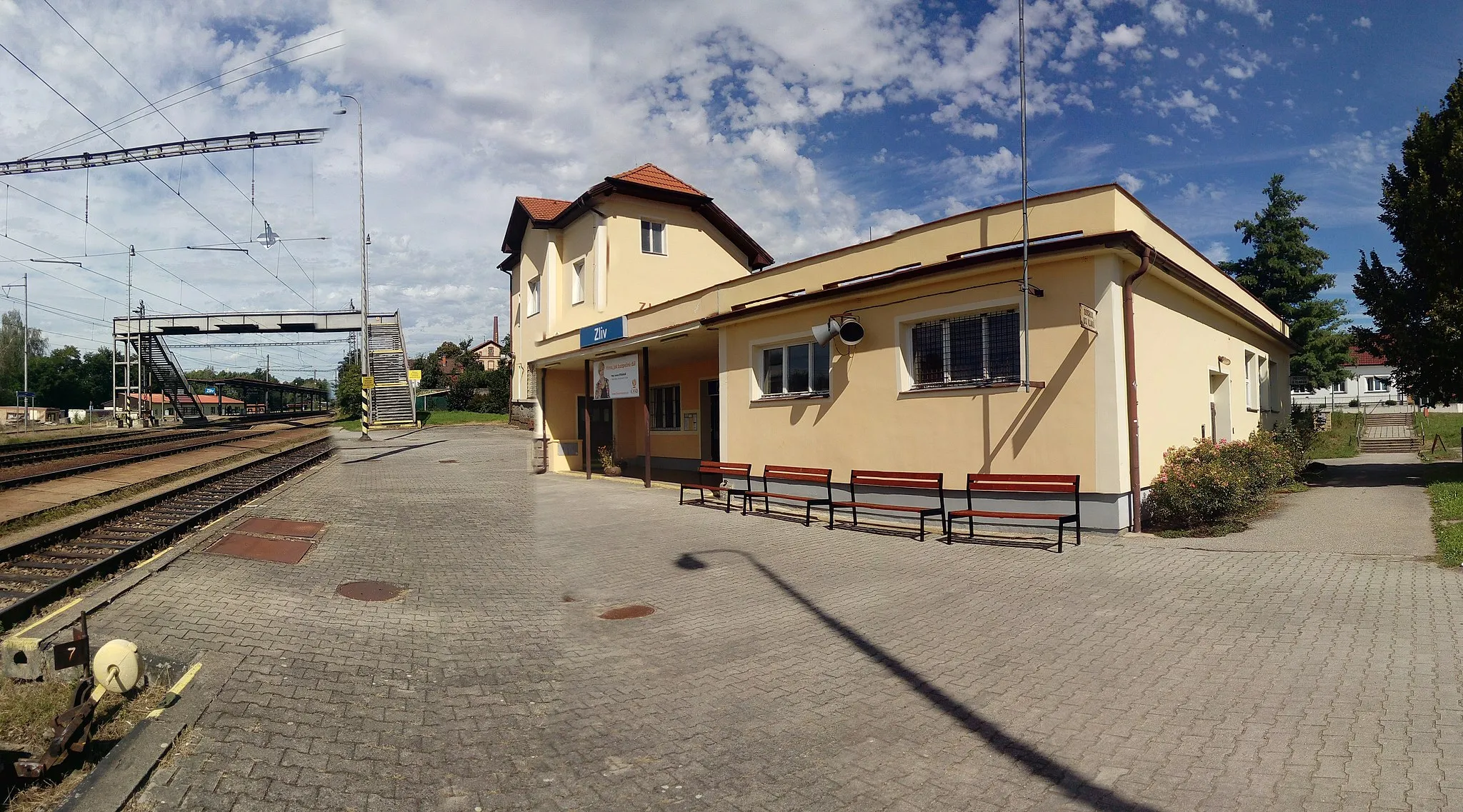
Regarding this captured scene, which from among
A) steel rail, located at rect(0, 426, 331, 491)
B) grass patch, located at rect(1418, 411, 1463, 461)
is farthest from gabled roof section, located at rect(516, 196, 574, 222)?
grass patch, located at rect(1418, 411, 1463, 461)

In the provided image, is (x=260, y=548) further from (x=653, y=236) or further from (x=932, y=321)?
(x=653, y=236)

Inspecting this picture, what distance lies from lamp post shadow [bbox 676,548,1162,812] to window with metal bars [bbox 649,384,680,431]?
1537cm

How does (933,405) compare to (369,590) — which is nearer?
(369,590)

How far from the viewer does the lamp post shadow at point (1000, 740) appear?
10.8 ft

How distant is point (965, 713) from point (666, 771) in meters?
1.77

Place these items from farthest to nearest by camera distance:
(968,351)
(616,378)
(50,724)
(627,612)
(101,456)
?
(101,456)
(616,378)
(968,351)
(627,612)
(50,724)

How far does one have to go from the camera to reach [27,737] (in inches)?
153

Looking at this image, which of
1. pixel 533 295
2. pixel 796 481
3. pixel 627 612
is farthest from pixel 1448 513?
pixel 533 295

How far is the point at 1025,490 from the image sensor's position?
955 centimetres

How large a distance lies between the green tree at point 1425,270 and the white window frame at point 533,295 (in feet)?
69.5

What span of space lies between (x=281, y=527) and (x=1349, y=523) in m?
14.3

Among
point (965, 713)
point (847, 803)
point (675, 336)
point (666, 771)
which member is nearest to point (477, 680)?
point (666, 771)

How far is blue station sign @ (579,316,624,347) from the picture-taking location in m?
17.1

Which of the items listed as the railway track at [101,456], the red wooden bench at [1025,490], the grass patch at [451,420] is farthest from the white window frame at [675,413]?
the grass patch at [451,420]
